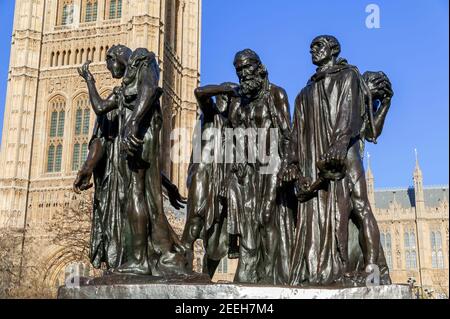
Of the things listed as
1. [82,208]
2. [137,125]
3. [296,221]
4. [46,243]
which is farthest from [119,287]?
[46,243]

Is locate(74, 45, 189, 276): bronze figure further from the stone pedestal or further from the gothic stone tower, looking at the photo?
the gothic stone tower

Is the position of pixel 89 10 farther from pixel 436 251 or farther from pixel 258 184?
pixel 258 184

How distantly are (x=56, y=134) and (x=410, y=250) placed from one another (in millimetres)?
34120

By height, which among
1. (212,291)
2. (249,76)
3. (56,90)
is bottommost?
(212,291)

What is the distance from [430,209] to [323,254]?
186 feet

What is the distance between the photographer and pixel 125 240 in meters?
5.93

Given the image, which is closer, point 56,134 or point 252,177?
point 252,177

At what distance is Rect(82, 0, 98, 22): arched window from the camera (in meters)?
47.1

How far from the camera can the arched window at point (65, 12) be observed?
47094 mm

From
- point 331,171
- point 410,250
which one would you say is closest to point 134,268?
point 331,171

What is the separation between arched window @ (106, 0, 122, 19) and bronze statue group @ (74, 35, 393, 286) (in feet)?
137

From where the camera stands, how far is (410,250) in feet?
192

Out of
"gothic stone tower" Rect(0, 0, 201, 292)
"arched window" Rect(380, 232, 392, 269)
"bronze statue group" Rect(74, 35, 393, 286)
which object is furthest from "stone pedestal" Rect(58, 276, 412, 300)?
"arched window" Rect(380, 232, 392, 269)

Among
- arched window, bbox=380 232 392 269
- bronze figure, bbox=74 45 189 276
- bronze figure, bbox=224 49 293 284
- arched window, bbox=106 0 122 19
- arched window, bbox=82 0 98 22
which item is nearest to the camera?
bronze figure, bbox=74 45 189 276
